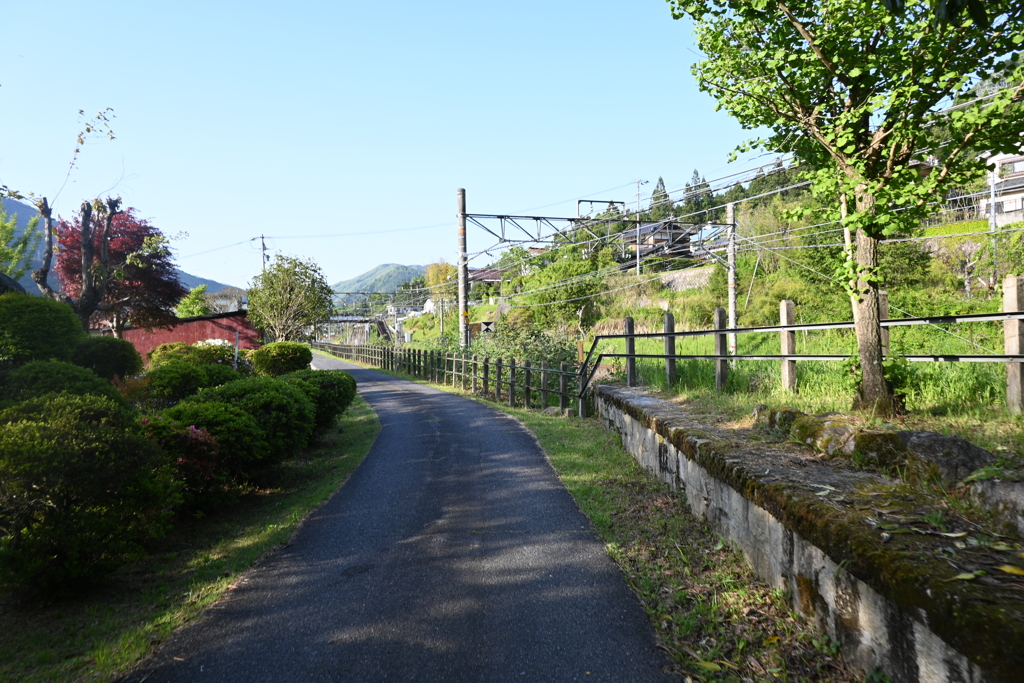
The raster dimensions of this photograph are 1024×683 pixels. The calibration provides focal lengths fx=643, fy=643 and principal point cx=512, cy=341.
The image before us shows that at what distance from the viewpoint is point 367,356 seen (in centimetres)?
3822

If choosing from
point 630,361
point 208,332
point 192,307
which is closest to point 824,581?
point 630,361

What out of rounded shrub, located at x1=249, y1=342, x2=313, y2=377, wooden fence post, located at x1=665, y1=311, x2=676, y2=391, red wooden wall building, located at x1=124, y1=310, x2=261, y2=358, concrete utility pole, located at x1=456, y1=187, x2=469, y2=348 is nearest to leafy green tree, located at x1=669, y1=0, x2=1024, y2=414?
wooden fence post, located at x1=665, y1=311, x2=676, y2=391

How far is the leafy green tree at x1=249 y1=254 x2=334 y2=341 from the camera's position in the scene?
28219 millimetres

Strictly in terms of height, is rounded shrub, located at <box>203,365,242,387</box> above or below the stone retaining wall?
above

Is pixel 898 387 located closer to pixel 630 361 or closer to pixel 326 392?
pixel 630 361

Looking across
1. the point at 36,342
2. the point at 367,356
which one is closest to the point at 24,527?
the point at 36,342

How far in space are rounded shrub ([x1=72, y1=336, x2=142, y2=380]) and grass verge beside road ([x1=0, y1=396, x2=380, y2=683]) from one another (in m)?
7.19

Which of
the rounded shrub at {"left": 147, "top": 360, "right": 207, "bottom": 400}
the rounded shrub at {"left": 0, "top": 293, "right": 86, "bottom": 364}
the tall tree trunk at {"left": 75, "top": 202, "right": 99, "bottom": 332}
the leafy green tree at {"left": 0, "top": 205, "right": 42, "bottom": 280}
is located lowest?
the rounded shrub at {"left": 147, "top": 360, "right": 207, "bottom": 400}

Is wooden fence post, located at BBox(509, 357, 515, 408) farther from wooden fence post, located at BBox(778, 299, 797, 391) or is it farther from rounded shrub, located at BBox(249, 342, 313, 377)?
wooden fence post, located at BBox(778, 299, 797, 391)

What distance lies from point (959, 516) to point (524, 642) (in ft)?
7.02

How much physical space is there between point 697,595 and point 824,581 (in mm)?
949

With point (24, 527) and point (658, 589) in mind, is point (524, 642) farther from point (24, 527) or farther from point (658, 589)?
point (24, 527)

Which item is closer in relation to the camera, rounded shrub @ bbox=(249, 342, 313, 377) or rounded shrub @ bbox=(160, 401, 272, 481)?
rounded shrub @ bbox=(160, 401, 272, 481)

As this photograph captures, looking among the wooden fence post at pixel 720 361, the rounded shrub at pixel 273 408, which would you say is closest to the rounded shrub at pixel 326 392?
the rounded shrub at pixel 273 408
